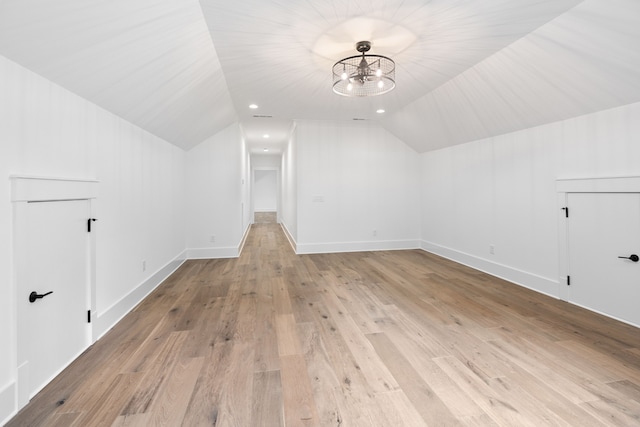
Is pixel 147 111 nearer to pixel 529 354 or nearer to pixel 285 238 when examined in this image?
pixel 529 354

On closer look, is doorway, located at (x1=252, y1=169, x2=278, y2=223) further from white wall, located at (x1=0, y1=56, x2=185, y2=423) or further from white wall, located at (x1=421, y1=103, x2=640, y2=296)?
white wall, located at (x1=421, y1=103, x2=640, y2=296)

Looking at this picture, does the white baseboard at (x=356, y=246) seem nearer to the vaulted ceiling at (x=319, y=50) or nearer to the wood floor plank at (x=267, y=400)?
the vaulted ceiling at (x=319, y=50)

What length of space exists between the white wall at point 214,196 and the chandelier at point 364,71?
2902 mm

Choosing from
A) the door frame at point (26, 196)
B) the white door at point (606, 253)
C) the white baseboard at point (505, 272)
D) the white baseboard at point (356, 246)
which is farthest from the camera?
the white baseboard at point (356, 246)

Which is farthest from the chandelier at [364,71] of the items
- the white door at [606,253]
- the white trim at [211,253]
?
the white trim at [211,253]

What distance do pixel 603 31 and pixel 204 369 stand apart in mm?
3760

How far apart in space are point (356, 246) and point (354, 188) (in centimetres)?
122

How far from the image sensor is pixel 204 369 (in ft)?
6.59

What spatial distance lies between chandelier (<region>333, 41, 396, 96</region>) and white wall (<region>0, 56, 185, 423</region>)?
227 centimetres

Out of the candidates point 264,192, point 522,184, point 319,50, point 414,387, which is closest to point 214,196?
point 319,50

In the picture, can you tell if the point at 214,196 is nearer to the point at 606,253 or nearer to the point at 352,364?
the point at 352,364

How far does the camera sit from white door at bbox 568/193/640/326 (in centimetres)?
271

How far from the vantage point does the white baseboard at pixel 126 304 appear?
98.1 inches

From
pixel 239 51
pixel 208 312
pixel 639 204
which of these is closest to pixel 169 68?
pixel 239 51
